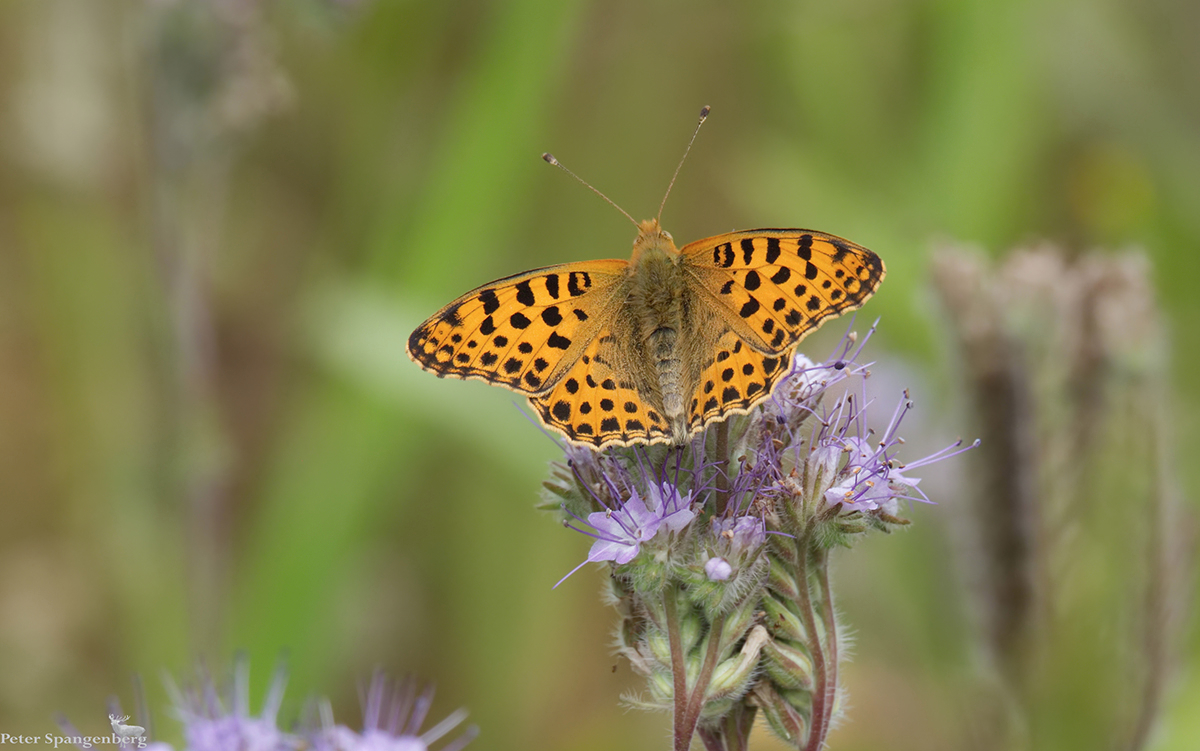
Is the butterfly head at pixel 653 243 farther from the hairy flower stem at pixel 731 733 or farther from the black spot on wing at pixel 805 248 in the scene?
the hairy flower stem at pixel 731 733

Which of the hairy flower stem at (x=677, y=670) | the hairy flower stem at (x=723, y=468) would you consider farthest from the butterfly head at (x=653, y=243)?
the hairy flower stem at (x=677, y=670)

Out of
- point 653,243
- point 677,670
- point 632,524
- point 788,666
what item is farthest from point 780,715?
point 653,243

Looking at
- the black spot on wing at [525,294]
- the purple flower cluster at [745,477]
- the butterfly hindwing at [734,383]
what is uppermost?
the black spot on wing at [525,294]

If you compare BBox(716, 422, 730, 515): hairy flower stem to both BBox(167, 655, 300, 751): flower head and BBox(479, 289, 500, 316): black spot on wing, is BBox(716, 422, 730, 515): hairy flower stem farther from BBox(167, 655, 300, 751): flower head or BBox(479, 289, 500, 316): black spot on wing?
BBox(167, 655, 300, 751): flower head

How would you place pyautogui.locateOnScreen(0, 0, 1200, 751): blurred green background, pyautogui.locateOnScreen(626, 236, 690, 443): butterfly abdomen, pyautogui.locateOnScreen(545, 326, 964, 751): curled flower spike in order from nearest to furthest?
pyautogui.locateOnScreen(545, 326, 964, 751): curled flower spike, pyautogui.locateOnScreen(626, 236, 690, 443): butterfly abdomen, pyautogui.locateOnScreen(0, 0, 1200, 751): blurred green background

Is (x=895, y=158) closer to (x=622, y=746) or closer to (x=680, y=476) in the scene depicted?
(x=622, y=746)

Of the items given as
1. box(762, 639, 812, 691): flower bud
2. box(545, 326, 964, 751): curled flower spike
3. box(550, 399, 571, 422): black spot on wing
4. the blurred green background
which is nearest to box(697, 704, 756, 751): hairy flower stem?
box(545, 326, 964, 751): curled flower spike
